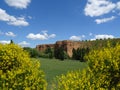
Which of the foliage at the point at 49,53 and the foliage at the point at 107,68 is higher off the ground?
the foliage at the point at 49,53

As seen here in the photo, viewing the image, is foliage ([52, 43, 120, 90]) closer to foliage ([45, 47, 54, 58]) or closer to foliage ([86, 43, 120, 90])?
foliage ([86, 43, 120, 90])

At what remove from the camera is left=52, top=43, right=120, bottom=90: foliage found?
13.4 meters

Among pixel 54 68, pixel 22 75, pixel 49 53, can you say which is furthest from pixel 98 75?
pixel 49 53

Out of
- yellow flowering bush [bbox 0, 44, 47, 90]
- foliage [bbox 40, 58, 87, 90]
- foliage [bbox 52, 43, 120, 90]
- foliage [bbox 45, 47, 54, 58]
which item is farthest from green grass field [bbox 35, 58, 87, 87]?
foliage [bbox 45, 47, 54, 58]

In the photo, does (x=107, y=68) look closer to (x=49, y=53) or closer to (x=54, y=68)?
(x=54, y=68)

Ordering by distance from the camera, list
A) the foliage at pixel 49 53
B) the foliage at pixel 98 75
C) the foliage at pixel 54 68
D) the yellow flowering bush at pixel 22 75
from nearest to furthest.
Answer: the foliage at pixel 98 75 < the yellow flowering bush at pixel 22 75 < the foliage at pixel 54 68 < the foliage at pixel 49 53

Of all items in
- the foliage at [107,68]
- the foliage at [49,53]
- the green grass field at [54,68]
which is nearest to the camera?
the foliage at [107,68]

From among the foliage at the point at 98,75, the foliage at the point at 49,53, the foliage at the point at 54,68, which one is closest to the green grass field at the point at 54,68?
the foliage at the point at 54,68

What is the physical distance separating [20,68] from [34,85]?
155 centimetres

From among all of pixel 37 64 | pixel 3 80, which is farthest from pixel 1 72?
pixel 37 64

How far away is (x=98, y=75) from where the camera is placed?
13969 mm

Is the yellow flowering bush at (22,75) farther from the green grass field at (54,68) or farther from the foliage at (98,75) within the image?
the green grass field at (54,68)

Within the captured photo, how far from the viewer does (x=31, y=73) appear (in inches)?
674

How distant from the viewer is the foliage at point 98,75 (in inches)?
526
